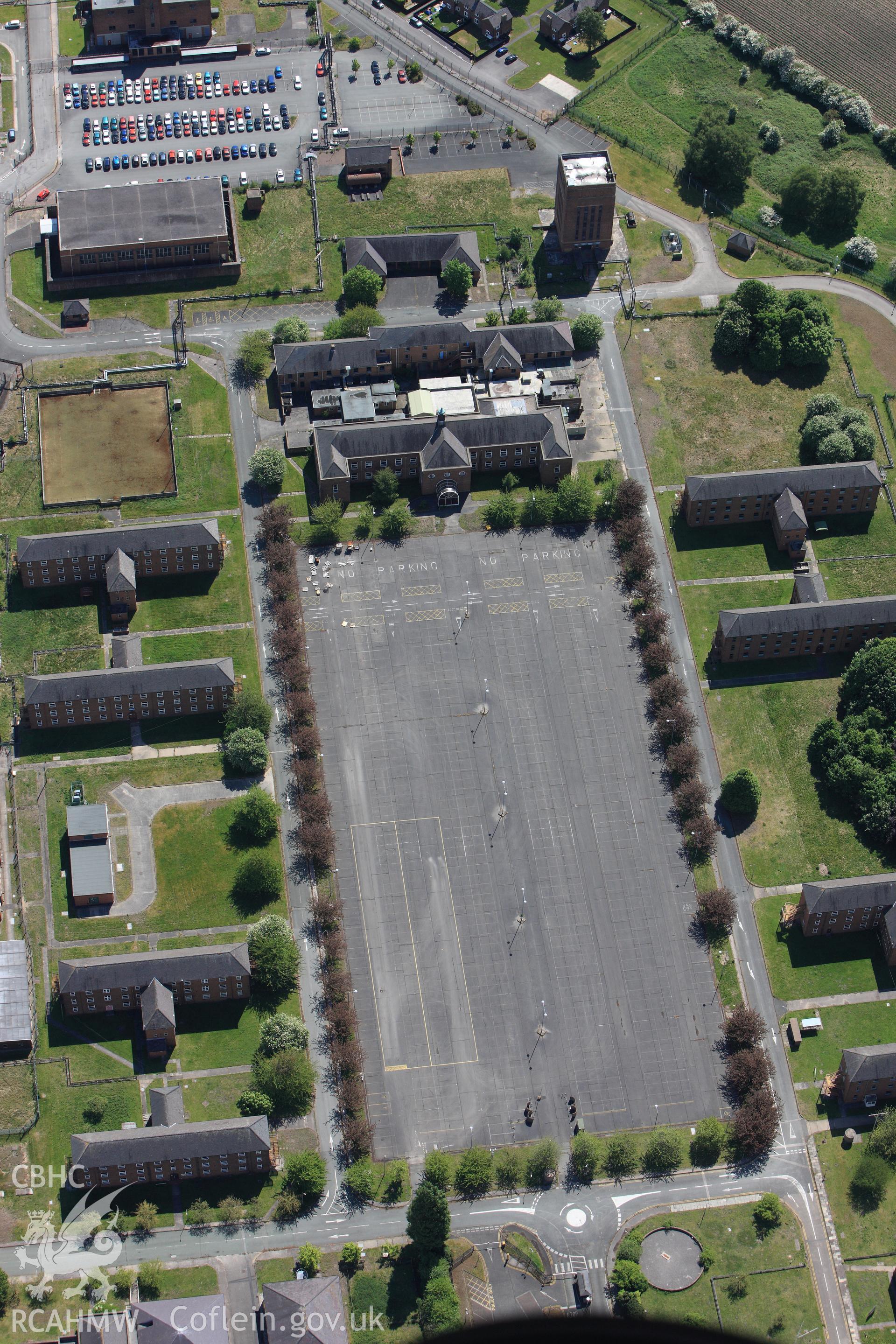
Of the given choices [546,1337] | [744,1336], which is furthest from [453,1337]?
[744,1336]

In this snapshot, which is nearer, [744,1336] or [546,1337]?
[546,1337]

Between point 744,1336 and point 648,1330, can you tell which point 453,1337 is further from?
point 744,1336

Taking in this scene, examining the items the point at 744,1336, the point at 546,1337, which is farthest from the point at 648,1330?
the point at 744,1336

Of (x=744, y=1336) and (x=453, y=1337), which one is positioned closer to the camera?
(x=453, y=1337)

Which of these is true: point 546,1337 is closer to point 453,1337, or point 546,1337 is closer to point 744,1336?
point 453,1337

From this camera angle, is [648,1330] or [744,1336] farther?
[744,1336]

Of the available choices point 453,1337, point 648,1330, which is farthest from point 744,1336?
point 453,1337
